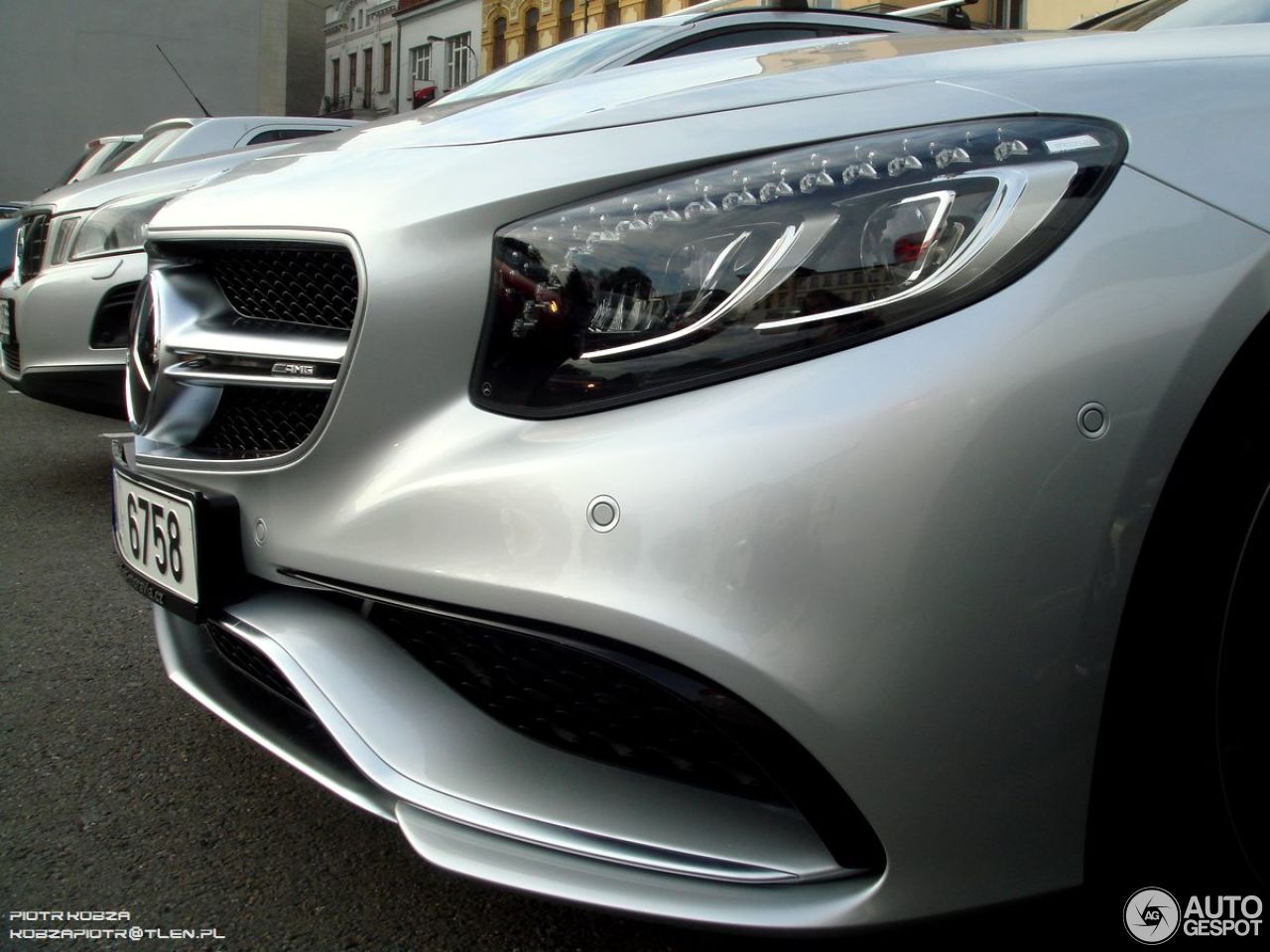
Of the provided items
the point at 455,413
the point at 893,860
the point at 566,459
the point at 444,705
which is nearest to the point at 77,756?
the point at 444,705

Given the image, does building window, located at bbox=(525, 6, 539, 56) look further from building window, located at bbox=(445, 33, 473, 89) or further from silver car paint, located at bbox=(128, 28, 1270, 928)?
silver car paint, located at bbox=(128, 28, 1270, 928)

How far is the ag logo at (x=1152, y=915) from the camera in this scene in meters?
1.27

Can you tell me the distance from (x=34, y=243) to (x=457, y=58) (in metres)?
43.1

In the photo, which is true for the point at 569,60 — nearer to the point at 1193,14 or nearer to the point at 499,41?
the point at 1193,14

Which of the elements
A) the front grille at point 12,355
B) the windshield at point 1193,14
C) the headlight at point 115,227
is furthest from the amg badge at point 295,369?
the front grille at point 12,355

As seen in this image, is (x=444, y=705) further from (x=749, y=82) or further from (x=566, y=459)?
(x=749, y=82)

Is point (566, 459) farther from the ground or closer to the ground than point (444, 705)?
farther from the ground

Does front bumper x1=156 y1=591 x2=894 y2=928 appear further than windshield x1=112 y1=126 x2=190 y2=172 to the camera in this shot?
No

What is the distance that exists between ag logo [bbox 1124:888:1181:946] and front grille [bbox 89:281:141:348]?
3480mm

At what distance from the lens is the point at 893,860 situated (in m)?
1.17

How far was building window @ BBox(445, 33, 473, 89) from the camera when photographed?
4338 cm

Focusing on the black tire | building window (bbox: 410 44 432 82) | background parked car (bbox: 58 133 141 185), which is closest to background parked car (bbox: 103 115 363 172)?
background parked car (bbox: 58 133 141 185)

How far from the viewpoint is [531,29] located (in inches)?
1559

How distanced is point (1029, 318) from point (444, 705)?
2.53ft
